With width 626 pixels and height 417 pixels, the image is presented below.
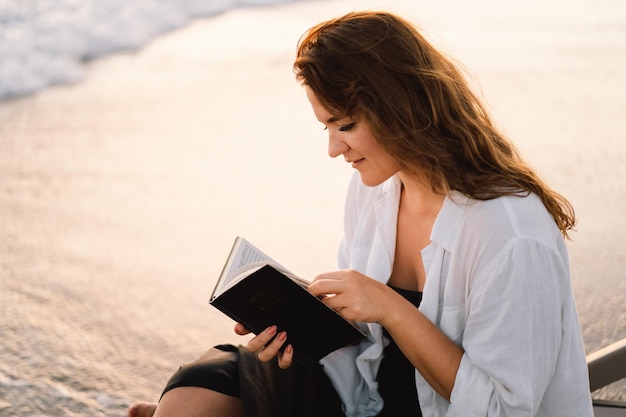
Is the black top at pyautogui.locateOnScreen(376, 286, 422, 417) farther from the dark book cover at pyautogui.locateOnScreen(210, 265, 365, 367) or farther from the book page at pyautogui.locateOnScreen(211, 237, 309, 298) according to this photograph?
the book page at pyautogui.locateOnScreen(211, 237, 309, 298)

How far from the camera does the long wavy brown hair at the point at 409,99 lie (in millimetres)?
1354

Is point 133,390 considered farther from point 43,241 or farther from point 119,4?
point 119,4

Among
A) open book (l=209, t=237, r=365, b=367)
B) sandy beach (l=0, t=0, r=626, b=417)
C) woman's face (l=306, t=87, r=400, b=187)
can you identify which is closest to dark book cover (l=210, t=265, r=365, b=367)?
open book (l=209, t=237, r=365, b=367)

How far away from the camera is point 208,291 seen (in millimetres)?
2764

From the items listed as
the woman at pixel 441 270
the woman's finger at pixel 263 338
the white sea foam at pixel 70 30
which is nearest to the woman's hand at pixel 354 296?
the woman at pixel 441 270

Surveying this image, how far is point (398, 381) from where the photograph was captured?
1.54 metres

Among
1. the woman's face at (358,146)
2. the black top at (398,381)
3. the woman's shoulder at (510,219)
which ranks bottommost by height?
the black top at (398,381)

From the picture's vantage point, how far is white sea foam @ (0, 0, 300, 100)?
457cm

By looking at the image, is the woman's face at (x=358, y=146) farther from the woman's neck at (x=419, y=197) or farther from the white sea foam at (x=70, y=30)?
the white sea foam at (x=70, y=30)

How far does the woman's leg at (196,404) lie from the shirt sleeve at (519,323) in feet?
1.41

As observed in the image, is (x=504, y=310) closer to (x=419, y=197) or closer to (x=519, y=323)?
(x=519, y=323)

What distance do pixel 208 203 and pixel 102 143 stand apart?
80cm

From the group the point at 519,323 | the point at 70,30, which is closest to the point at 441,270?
the point at 519,323

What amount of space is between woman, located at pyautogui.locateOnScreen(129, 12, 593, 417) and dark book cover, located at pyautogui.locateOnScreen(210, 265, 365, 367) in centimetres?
3
